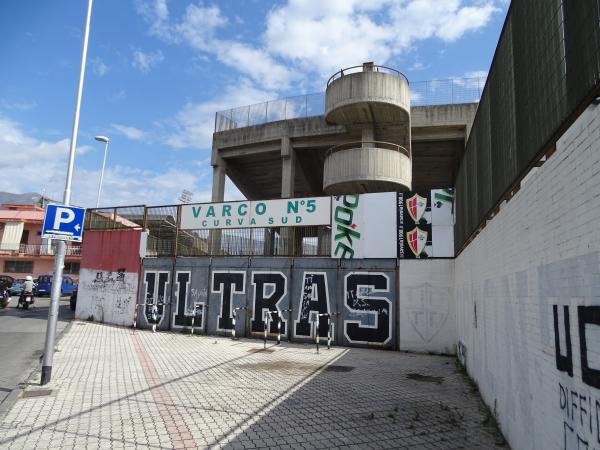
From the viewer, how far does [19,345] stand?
12164 millimetres

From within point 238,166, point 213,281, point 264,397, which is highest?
point 238,166

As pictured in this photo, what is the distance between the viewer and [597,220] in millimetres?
2809

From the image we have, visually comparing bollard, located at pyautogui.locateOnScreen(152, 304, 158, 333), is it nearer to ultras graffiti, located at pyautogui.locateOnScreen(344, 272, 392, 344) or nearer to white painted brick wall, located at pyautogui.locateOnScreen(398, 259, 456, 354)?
ultras graffiti, located at pyautogui.locateOnScreen(344, 272, 392, 344)

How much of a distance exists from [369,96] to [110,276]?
1426cm

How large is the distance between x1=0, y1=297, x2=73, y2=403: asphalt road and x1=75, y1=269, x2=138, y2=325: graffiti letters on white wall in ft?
3.61

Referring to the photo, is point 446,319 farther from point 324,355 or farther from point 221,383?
point 221,383

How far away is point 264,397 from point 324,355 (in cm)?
509

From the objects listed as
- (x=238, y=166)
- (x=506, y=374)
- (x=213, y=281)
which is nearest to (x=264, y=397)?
(x=506, y=374)

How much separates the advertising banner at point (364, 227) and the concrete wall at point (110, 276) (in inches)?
360

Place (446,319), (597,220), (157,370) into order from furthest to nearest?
(446,319), (157,370), (597,220)

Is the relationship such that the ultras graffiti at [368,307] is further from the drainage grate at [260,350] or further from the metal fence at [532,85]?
the metal fence at [532,85]

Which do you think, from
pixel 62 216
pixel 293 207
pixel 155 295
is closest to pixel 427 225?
pixel 293 207

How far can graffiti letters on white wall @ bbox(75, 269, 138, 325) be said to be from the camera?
725 inches

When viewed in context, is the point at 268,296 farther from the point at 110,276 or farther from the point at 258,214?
the point at 110,276
